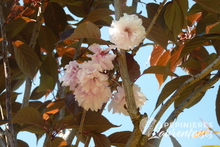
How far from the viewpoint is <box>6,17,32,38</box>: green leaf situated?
3.67 feet

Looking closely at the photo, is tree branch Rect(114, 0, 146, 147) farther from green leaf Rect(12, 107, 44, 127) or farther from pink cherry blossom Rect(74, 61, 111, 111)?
green leaf Rect(12, 107, 44, 127)

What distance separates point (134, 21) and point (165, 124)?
23cm

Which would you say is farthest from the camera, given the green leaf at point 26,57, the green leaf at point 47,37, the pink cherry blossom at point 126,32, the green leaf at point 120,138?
the green leaf at point 47,37

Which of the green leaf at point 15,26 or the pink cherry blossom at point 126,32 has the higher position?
the green leaf at point 15,26

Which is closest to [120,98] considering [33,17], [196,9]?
[196,9]

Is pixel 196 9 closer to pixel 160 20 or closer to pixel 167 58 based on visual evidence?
pixel 160 20

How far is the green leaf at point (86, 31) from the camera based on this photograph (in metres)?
0.66

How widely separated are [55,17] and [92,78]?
0.58 m

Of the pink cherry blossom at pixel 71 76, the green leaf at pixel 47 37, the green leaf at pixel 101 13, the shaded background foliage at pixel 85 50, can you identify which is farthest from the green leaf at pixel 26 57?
the pink cherry blossom at pixel 71 76

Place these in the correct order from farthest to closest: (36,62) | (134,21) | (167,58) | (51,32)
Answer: (167,58) < (51,32) < (36,62) < (134,21)

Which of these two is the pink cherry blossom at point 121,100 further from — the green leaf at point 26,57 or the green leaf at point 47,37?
the green leaf at point 47,37

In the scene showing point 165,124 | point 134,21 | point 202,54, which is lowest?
point 165,124

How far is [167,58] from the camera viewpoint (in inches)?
54.0

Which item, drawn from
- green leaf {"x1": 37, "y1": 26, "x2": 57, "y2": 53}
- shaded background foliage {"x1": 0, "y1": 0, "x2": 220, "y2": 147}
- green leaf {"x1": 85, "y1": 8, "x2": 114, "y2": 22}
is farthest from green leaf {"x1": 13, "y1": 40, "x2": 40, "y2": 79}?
green leaf {"x1": 85, "y1": 8, "x2": 114, "y2": 22}
